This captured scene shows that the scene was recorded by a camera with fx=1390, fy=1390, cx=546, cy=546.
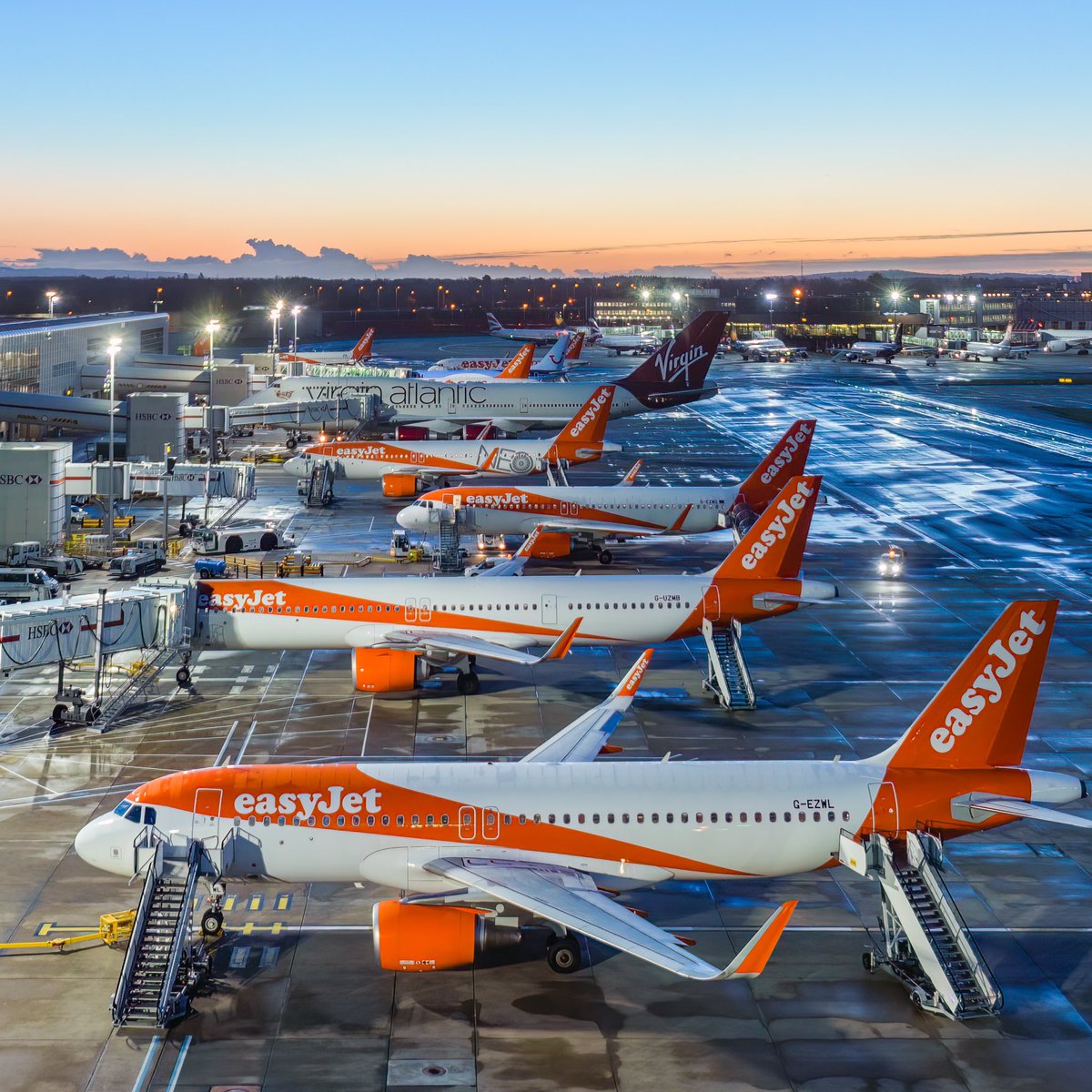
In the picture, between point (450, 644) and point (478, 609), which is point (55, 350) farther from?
point (450, 644)

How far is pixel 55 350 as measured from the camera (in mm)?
148625

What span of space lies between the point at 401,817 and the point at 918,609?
43.1 meters

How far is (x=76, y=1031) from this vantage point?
29469 mm

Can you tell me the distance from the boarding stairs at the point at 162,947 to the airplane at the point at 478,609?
22.3m

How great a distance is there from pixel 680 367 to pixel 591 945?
109 m

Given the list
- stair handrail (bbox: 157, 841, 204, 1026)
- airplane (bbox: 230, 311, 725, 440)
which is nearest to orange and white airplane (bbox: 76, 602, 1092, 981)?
stair handrail (bbox: 157, 841, 204, 1026)

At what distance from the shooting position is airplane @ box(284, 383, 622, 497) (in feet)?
339

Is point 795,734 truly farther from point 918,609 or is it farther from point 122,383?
point 122,383

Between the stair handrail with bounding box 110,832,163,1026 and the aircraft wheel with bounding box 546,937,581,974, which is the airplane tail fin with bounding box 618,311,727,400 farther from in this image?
the stair handrail with bounding box 110,832,163,1026

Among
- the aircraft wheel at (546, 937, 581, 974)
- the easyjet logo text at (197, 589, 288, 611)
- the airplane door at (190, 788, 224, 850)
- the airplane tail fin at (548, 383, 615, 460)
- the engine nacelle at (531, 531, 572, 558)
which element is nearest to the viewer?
the aircraft wheel at (546, 937, 581, 974)

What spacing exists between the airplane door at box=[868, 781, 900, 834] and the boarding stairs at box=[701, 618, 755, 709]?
65.2ft

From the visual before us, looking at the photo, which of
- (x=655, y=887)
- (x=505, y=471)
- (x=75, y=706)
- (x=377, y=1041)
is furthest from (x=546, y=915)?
(x=505, y=471)

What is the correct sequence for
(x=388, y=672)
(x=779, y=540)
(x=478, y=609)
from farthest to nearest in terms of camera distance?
1. (x=478, y=609)
2. (x=779, y=540)
3. (x=388, y=672)

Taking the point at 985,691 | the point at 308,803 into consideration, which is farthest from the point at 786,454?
the point at 308,803
